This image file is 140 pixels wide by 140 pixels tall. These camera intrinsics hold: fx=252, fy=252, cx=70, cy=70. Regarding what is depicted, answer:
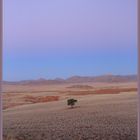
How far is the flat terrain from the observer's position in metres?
1.40

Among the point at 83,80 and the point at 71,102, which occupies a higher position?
the point at 83,80

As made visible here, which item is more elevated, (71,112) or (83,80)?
(83,80)

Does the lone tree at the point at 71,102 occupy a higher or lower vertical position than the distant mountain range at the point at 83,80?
lower

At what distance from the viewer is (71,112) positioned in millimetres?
1438

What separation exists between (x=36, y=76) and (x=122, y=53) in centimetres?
51

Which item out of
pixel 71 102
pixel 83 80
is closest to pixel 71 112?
pixel 71 102

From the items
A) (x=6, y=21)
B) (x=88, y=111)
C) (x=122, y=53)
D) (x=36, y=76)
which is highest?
(x=6, y=21)

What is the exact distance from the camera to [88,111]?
1.44m

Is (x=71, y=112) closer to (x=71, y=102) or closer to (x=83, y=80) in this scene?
(x=71, y=102)

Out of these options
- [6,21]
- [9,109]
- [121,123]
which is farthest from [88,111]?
[6,21]

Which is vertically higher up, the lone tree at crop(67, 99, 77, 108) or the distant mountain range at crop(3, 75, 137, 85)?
the distant mountain range at crop(3, 75, 137, 85)

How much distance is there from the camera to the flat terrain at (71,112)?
140 centimetres

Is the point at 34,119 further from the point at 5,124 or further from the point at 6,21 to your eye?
the point at 6,21

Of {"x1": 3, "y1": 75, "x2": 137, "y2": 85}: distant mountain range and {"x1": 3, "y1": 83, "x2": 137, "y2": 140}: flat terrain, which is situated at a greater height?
{"x1": 3, "y1": 75, "x2": 137, "y2": 85}: distant mountain range
